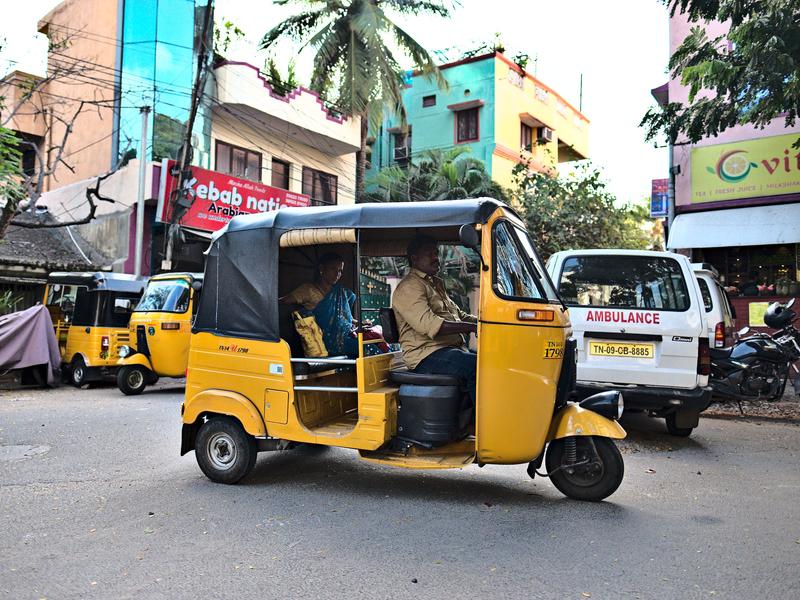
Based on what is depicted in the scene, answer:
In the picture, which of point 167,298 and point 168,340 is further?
point 167,298

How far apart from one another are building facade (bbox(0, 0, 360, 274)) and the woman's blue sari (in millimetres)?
11375

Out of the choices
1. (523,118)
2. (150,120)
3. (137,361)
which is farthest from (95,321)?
(523,118)

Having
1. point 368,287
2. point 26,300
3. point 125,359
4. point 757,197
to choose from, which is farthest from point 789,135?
point 26,300

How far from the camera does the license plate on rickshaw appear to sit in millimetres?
6754

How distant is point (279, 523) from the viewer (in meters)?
4.27

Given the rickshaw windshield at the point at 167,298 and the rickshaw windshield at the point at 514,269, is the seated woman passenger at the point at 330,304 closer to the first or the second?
the rickshaw windshield at the point at 514,269

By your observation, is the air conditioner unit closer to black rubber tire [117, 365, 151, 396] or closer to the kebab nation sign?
the kebab nation sign

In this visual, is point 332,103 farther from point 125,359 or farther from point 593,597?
point 593,597

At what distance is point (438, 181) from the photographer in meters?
22.1

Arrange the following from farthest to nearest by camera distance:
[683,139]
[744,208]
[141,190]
Answer: 1. [141,190]
2. [683,139]
3. [744,208]

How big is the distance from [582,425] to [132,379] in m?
9.77

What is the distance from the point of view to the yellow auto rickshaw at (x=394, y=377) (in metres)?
4.47

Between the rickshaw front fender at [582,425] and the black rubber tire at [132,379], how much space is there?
9515 millimetres

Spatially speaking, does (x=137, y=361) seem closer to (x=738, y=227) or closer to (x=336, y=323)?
(x=336, y=323)
